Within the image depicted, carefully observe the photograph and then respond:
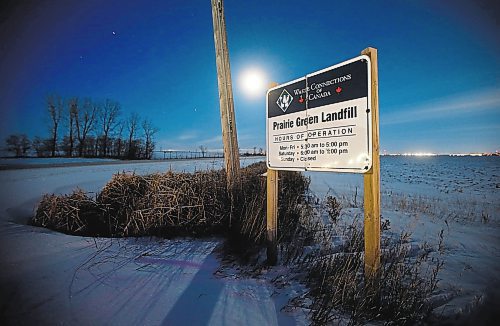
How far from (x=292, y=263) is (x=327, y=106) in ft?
6.95

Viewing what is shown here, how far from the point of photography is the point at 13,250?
10.3 feet

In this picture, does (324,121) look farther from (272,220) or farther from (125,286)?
(125,286)

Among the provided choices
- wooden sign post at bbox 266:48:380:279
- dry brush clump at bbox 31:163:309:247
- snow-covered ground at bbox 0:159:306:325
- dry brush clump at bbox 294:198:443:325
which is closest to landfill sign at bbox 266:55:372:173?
wooden sign post at bbox 266:48:380:279

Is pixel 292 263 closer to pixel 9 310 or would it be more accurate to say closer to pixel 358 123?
pixel 358 123

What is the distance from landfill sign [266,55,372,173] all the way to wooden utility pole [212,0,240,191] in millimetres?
2059

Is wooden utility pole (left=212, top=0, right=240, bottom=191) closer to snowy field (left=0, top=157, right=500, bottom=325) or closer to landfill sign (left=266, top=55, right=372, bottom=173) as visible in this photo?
landfill sign (left=266, top=55, right=372, bottom=173)

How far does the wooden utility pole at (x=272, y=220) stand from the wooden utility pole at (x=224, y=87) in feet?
6.54

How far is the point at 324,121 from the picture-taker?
2.61m

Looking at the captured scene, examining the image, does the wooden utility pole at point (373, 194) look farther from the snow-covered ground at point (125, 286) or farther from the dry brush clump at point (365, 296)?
the snow-covered ground at point (125, 286)

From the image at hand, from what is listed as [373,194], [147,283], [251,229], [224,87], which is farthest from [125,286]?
[224,87]

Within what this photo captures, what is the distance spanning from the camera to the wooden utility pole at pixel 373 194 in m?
2.17

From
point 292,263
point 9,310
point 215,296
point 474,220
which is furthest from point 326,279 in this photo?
point 474,220

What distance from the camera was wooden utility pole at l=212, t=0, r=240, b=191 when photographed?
5381mm

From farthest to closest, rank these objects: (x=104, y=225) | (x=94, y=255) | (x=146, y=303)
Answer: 1. (x=104, y=225)
2. (x=94, y=255)
3. (x=146, y=303)
